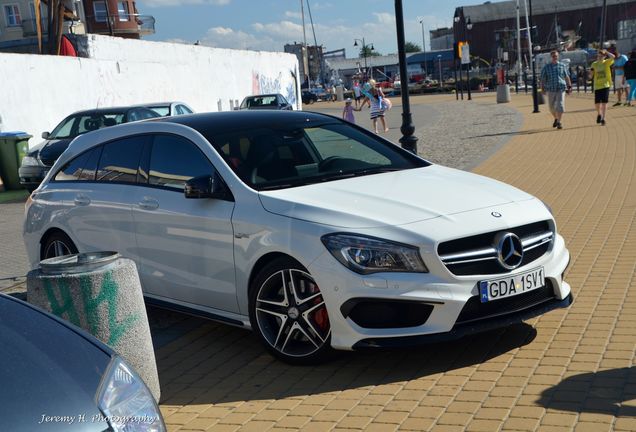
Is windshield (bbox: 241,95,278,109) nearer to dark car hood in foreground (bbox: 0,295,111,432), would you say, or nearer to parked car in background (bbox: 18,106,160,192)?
parked car in background (bbox: 18,106,160,192)

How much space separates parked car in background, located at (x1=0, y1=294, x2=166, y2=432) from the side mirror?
8.10 ft

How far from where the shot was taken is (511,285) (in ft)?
17.4

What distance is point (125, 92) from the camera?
29750mm

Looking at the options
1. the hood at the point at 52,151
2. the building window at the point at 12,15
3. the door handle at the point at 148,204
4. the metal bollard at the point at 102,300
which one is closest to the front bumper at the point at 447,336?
the metal bollard at the point at 102,300

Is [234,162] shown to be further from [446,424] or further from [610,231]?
[610,231]

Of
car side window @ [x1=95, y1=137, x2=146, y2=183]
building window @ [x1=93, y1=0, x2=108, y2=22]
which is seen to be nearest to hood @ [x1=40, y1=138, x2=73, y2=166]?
car side window @ [x1=95, y1=137, x2=146, y2=183]

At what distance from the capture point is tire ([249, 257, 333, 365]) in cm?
536

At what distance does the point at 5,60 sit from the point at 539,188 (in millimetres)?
14933

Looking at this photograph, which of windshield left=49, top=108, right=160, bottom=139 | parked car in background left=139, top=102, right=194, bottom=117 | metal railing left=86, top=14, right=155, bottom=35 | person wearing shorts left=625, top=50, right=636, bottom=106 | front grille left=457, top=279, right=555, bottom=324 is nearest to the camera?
front grille left=457, top=279, right=555, bottom=324

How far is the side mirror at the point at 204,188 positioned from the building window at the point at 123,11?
7258 cm

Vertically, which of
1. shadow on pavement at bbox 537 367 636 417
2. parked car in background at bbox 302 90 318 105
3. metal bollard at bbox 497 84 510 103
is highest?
shadow on pavement at bbox 537 367 636 417

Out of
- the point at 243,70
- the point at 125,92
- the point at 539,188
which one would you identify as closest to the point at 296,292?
the point at 539,188

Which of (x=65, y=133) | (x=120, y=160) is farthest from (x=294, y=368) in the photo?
(x=65, y=133)

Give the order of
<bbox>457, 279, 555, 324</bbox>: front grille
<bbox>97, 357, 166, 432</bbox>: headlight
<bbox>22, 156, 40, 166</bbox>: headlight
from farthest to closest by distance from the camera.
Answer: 1. <bbox>22, 156, 40, 166</bbox>: headlight
2. <bbox>457, 279, 555, 324</bbox>: front grille
3. <bbox>97, 357, 166, 432</bbox>: headlight
